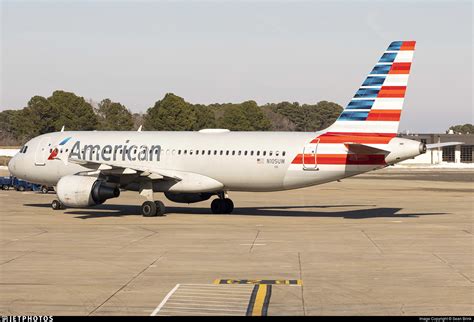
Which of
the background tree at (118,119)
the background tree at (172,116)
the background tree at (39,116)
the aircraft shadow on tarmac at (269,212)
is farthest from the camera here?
the background tree at (118,119)

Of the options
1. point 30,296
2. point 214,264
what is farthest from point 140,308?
point 214,264

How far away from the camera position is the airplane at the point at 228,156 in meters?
36.7

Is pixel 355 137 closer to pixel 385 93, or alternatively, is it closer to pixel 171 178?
pixel 385 93

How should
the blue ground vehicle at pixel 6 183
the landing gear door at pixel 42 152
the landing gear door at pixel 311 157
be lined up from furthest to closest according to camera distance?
the blue ground vehicle at pixel 6 183 < the landing gear door at pixel 42 152 < the landing gear door at pixel 311 157

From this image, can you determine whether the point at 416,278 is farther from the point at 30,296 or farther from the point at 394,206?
the point at 394,206

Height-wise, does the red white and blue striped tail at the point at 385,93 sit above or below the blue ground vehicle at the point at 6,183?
above

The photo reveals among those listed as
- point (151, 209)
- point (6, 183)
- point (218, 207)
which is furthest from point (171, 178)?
point (6, 183)

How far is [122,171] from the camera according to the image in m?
38.5

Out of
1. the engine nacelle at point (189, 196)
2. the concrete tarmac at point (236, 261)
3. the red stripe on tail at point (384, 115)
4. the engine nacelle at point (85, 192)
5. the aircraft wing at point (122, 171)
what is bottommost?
the concrete tarmac at point (236, 261)

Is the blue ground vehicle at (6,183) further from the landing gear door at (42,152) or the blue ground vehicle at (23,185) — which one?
the landing gear door at (42,152)

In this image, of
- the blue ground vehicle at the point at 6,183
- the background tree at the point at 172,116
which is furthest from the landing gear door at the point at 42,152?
the background tree at the point at 172,116

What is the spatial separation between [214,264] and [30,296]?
22.2ft

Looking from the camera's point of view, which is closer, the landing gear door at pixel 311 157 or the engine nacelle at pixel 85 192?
the landing gear door at pixel 311 157

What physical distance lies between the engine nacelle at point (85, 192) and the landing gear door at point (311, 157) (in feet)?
29.8
